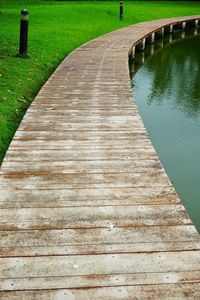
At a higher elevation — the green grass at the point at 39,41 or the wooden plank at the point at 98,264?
the green grass at the point at 39,41

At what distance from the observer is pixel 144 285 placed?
303 cm

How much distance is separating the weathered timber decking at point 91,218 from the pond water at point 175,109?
3.77ft

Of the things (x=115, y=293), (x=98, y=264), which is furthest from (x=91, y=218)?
(x=115, y=293)

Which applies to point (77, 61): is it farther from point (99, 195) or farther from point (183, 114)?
point (99, 195)

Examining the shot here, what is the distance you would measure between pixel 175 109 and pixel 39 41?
6.73m

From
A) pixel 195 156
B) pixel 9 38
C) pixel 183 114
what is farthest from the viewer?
pixel 9 38

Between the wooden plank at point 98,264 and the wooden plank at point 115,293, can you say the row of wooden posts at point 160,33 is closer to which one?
the wooden plank at point 98,264

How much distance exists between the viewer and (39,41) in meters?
A: 15.2

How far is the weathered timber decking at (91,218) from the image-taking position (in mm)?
3059

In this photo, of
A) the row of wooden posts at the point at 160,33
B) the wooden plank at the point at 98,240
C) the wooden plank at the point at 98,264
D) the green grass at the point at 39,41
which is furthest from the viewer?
the row of wooden posts at the point at 160,33

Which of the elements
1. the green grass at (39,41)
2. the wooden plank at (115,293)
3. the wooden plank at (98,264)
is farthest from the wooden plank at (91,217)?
the green grass at (39,41)

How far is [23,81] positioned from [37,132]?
3.74 meters

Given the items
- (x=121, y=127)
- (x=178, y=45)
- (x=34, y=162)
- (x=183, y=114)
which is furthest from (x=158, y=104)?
(x=178, y=45)

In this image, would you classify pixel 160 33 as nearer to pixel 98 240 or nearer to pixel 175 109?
pixel 175 109
